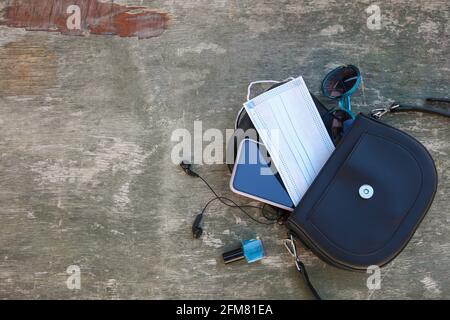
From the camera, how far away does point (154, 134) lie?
1536mm

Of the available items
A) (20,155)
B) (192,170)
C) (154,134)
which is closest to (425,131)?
(192,170)

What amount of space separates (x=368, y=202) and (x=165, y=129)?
2.17ft

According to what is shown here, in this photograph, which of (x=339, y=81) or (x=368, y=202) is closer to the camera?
(x=368, y=202)

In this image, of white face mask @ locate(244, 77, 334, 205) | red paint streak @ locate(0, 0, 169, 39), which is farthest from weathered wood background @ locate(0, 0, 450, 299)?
white face mask @ locate(244, 77, 334, 205)

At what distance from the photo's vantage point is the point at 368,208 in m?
1.36

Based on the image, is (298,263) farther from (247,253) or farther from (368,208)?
(368,208)

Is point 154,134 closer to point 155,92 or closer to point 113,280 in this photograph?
point 155,92

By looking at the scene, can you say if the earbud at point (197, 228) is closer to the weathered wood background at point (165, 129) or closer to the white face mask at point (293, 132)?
the weathered wood background at point (165, 129)

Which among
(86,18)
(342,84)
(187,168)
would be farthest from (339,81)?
(86,18)

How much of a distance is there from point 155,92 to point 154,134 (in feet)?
0.45

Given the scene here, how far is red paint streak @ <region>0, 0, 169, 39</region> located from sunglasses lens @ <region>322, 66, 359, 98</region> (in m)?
0.56

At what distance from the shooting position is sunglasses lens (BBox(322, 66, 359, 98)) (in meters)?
1.54

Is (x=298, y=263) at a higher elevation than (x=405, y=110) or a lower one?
lower

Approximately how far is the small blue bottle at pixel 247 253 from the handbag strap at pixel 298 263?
0.09m
